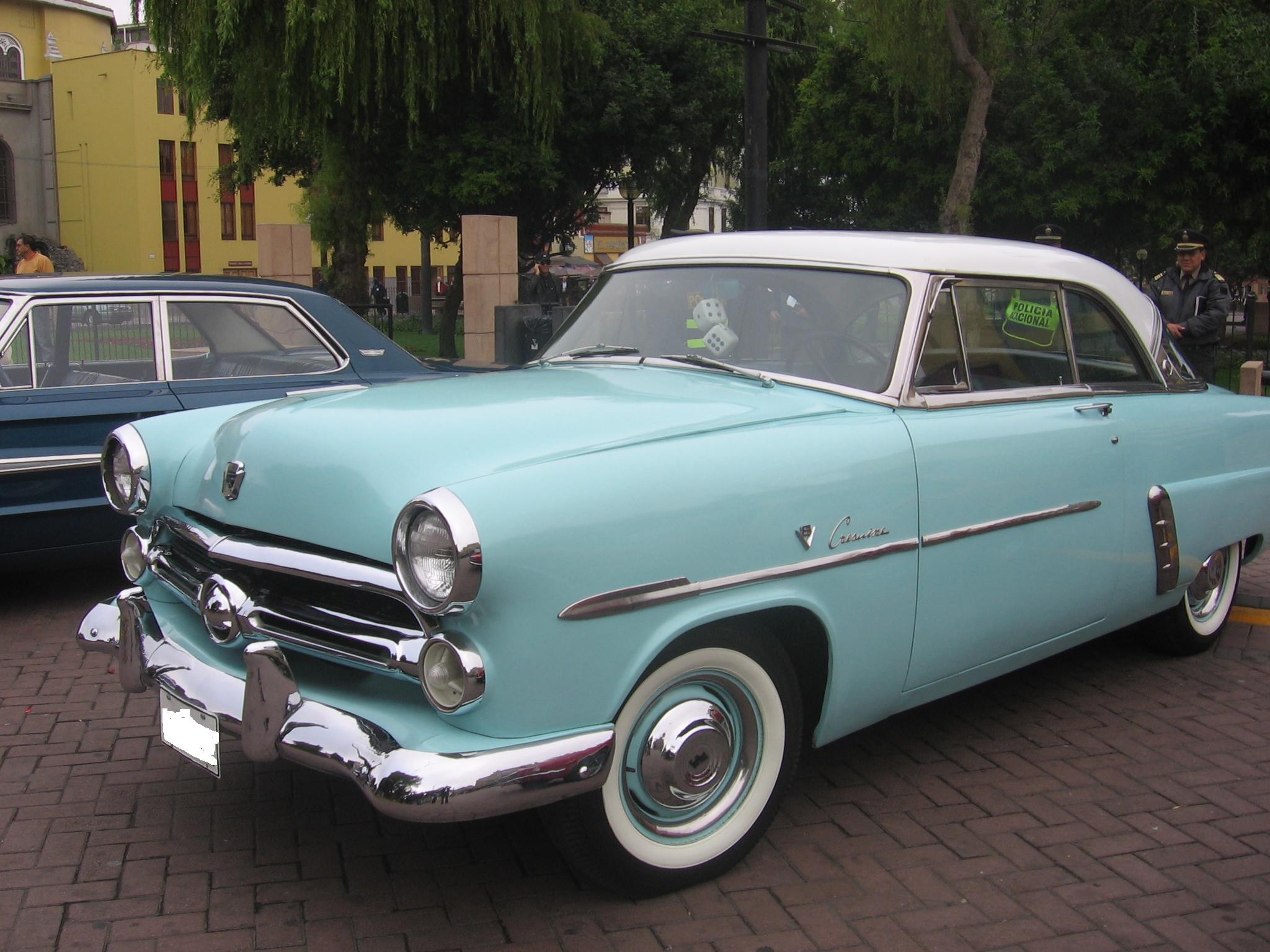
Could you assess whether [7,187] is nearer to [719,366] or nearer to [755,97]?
[755,97]

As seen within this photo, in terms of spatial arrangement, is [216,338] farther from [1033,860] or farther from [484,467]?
[1033,860]

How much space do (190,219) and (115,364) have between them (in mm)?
51304

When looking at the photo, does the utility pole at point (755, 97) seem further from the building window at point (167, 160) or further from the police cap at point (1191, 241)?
the building window at point (167, 160)

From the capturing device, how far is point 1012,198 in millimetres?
23031

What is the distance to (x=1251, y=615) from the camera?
581 centimetres

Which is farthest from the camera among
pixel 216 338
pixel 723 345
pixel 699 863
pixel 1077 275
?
pixel 216 338

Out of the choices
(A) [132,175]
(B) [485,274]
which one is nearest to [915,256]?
(B) [485,274]

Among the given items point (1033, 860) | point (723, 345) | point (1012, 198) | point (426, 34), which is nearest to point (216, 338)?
point (723, 345)

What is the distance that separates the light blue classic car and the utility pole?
5655 mm

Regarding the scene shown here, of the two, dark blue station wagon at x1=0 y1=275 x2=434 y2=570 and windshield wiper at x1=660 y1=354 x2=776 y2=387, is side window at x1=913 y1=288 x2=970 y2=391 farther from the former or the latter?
dark blue station wagon at x1=0 y1=275 x2=434 y2=570

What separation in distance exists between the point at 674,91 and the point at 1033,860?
66.0 feet

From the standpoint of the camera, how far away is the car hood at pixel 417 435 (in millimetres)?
2770

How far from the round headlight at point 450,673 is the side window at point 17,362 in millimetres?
3802

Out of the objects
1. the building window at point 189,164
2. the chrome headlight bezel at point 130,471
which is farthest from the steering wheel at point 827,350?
the building window at point 189,164
